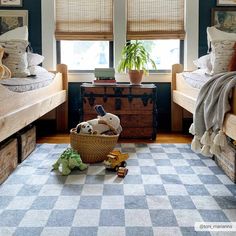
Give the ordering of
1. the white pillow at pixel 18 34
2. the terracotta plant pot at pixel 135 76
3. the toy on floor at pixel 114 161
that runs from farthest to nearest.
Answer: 1. the terracotta plant pot at pixel 135 76
2. the white pillow at pixel 18 34
3. the toy on floor at pixel 114 161

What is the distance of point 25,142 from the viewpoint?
280 centimetres

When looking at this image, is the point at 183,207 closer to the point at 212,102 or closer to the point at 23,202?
the point at 212,102

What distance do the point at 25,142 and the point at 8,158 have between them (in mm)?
441

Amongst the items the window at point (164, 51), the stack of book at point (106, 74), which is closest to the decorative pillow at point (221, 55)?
the window at point (164, 51)

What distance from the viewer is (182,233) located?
1547mm

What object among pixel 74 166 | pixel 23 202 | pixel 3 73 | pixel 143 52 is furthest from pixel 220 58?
pixel 23 202

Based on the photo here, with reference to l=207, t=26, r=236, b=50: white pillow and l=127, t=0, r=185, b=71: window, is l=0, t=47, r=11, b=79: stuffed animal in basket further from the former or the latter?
l=207, t=26, r=236, b=50: white pillow

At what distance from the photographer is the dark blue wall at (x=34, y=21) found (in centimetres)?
395

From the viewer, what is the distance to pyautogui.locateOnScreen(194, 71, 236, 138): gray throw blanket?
1975 millimetres

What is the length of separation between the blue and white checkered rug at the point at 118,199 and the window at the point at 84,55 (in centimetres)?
170

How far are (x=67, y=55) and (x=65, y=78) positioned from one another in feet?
1.11

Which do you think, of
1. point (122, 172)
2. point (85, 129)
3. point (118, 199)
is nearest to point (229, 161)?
point (122, 172)

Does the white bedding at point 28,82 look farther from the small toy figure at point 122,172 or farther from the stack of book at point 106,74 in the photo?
the small toy figure at point 122,172

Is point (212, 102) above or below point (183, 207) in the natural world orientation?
above
